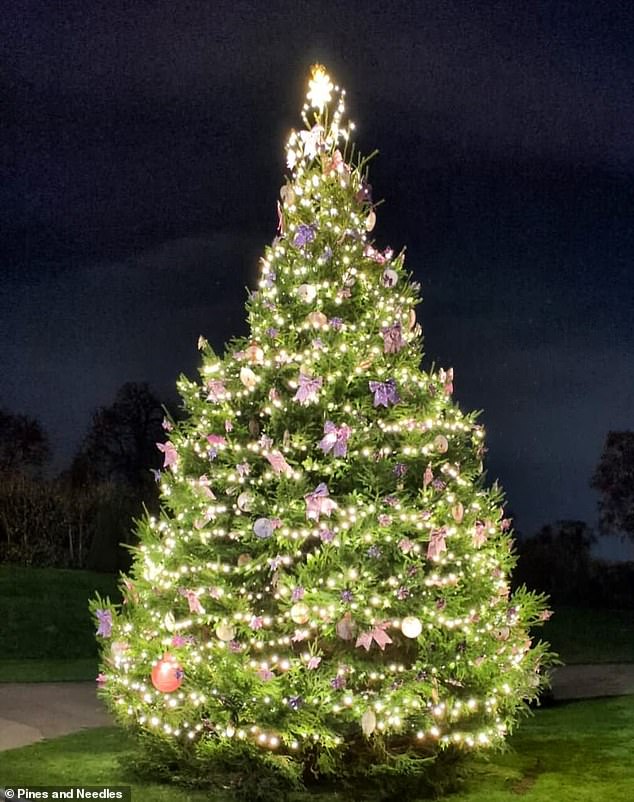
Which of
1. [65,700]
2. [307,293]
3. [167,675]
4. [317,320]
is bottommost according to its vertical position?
[65,700]

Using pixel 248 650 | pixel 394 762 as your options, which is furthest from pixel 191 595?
pixel 394 762

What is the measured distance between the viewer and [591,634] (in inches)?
765

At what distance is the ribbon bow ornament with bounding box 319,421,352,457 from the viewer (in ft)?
23.1

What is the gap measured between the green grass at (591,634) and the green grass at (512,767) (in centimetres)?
720

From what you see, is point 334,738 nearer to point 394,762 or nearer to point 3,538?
point 394,762

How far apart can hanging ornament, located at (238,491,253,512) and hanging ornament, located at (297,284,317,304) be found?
147 centimetres

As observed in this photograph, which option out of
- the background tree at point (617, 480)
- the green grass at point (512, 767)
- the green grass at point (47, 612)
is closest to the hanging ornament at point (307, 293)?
the green grass at point (512, 767)

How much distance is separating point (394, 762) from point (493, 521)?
185cm

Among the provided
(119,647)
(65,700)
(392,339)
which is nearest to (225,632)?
(119,647)

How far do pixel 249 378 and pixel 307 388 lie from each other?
18.7 inches

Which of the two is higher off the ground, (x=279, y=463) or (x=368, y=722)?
(x=279, y=463)

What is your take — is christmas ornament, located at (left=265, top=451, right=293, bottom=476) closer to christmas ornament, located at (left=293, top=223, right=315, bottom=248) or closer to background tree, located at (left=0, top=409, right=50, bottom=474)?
christmas ornament, located at (left=293, top=223, right=315, bottom=248)

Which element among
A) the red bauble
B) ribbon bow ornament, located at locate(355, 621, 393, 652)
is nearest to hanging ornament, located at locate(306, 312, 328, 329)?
ribbon bow ornament, located at locate(355, 621, 393, 652)

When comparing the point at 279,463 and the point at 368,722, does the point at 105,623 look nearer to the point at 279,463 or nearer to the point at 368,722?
the point at 279,463
